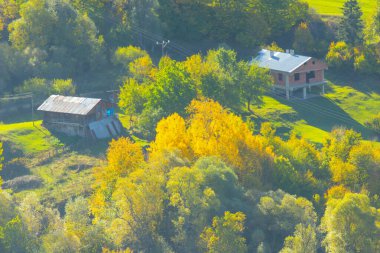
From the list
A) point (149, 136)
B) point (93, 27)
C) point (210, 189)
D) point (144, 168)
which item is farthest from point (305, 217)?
point (93, 27)

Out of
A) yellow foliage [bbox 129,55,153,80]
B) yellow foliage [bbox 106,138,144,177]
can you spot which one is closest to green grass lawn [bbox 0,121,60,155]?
yellow foliage [bbox 106,138,144,177]

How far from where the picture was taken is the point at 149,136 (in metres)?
100

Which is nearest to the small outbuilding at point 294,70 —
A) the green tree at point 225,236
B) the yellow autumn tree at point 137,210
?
the yellow autumn tree at point 137,210

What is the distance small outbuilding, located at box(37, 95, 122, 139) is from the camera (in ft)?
330

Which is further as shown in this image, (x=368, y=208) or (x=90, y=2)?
(x=90, y=2)

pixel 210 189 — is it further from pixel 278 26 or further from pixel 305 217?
pixel 278 26

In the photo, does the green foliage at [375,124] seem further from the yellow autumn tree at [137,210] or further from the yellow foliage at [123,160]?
the yellow autumn tree at [137,210]

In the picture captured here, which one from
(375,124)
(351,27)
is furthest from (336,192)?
(351,27)

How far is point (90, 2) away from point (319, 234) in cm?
6129

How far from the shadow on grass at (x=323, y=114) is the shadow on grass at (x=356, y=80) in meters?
7.30

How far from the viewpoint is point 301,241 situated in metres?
75.1

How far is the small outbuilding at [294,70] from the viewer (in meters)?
117

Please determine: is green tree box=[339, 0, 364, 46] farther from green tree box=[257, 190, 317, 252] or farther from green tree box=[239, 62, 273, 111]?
green tree box=[257, 190, 317, 252]

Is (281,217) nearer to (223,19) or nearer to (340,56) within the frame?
(340,56)
